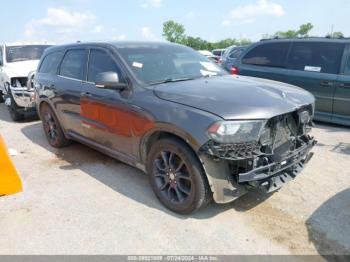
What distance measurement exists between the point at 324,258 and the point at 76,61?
418cm

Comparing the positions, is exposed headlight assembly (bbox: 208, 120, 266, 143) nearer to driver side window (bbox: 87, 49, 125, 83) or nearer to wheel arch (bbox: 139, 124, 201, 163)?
wheel arch (bbox: 139, 124, 201, 163)

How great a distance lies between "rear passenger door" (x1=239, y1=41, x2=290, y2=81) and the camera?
7.14 meters

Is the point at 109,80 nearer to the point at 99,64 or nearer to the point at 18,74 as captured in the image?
the point at 99,64

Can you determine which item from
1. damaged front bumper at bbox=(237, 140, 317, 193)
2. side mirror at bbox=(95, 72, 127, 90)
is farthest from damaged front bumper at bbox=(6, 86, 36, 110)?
damaged front bumper at bbox=(237, 140, 317, 193)

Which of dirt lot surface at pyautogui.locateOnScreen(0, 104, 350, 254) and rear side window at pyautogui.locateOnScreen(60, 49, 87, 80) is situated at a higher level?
rear side window at pyautogui.locateOnScreen(60, 49, 87, 80)

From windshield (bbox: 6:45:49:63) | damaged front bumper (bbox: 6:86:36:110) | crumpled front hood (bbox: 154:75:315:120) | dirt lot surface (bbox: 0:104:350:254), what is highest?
windshield (bbox: 6:45:49:63)

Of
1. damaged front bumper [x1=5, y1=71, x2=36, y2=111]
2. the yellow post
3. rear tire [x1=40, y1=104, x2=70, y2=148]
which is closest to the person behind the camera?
the yellow post

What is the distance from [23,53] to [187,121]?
27.7 ft

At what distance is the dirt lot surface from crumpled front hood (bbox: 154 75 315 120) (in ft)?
3.73

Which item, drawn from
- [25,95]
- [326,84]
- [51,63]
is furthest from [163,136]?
[25,95]

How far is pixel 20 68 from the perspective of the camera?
8.80 meters

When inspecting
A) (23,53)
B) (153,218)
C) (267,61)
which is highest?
(23,53)

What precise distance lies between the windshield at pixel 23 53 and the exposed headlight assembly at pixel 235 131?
8467mm

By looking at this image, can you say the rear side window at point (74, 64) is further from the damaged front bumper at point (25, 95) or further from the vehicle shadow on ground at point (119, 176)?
the damaged front bumper at point (25, 95)
